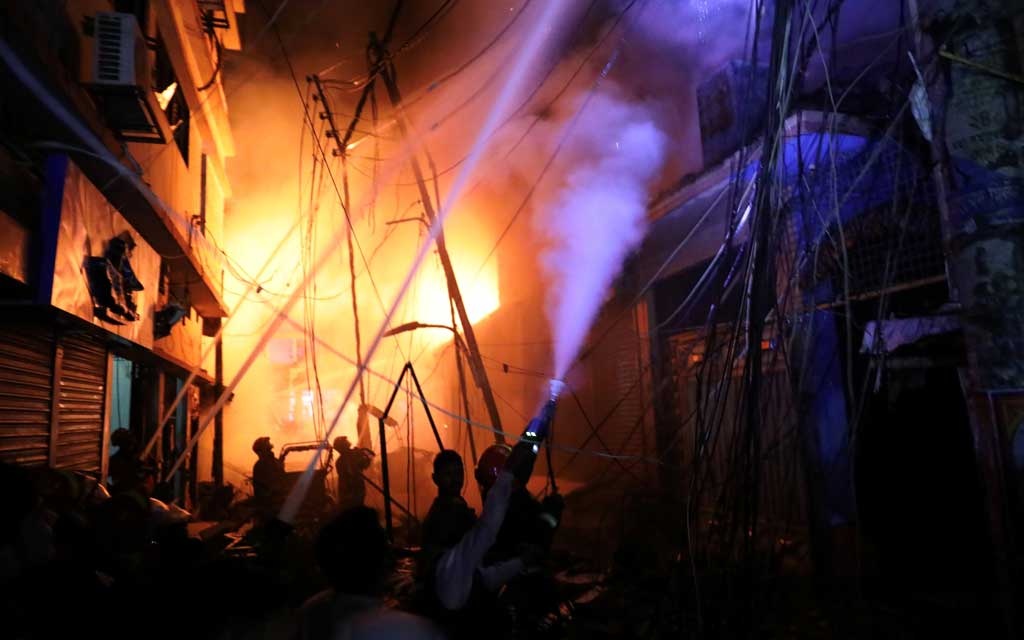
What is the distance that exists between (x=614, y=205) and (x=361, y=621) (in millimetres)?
12074

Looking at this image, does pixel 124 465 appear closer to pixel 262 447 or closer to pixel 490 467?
pixel 490 467

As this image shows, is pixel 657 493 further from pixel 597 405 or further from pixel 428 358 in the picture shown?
pixel 428 358

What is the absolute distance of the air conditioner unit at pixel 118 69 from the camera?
632 centimetres

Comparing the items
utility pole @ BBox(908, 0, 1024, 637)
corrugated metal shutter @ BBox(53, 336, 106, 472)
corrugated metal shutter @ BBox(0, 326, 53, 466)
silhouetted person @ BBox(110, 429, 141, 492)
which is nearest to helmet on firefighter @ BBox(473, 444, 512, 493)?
utility pole @ BBox(908, 0, 1024, 637)

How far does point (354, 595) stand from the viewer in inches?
95.8

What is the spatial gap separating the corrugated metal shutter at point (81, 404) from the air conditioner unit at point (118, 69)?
2.74m

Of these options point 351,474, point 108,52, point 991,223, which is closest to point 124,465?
point 108,52

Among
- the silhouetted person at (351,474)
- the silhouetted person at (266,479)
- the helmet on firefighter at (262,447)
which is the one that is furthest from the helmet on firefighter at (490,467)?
the helmet on firefighter at (262,447)

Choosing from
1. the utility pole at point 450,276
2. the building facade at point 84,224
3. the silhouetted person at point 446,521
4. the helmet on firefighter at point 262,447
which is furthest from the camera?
the helmet on firefighter at point 262,447

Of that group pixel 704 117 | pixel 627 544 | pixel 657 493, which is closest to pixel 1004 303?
pixel 627 544

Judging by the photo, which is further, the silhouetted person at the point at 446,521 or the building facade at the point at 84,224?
the building facade at the point at 84,224

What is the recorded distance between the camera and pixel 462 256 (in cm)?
2348

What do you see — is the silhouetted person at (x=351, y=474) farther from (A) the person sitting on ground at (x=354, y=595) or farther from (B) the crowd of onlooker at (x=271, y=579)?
(A) the person sitting on ground at (x=354, y=595)

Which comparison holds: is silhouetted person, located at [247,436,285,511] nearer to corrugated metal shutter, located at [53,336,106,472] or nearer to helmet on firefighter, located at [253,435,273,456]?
helmet on firefighter, located at [253,435,273,456]
